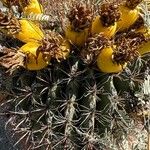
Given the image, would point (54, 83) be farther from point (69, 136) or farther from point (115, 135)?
point (115, 135)

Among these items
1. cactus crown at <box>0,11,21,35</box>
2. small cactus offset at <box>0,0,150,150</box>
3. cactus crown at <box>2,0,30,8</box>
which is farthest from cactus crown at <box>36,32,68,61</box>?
cactus crown at <box>2,0,30,8</box>

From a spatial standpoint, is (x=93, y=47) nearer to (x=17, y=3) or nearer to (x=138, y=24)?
(x=138, y=24)

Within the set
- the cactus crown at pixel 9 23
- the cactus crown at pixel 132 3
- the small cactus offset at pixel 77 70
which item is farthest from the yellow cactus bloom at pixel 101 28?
the cactus crown at pixel 9 23

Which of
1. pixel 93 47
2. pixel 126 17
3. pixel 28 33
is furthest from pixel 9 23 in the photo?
pixel 126 17

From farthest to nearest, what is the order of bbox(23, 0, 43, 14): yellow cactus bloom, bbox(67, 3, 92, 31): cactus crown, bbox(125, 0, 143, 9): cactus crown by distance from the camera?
bbox(23, 0, 43, 14): yellow cactus bloom
bbox(125, 0, 143, 9): cactus crown
bbox(67, 3, 92, 31): cactus crown

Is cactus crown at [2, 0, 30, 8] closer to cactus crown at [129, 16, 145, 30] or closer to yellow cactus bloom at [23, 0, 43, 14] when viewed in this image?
yellow cactus bloom at [23, 0, 43, 14]

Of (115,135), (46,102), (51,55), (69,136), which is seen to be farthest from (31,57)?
(115,135)

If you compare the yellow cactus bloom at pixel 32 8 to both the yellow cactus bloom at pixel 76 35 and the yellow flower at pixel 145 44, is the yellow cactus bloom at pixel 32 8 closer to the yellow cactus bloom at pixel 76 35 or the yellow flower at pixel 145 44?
the yellow cactus bloom at pixel 76 35
